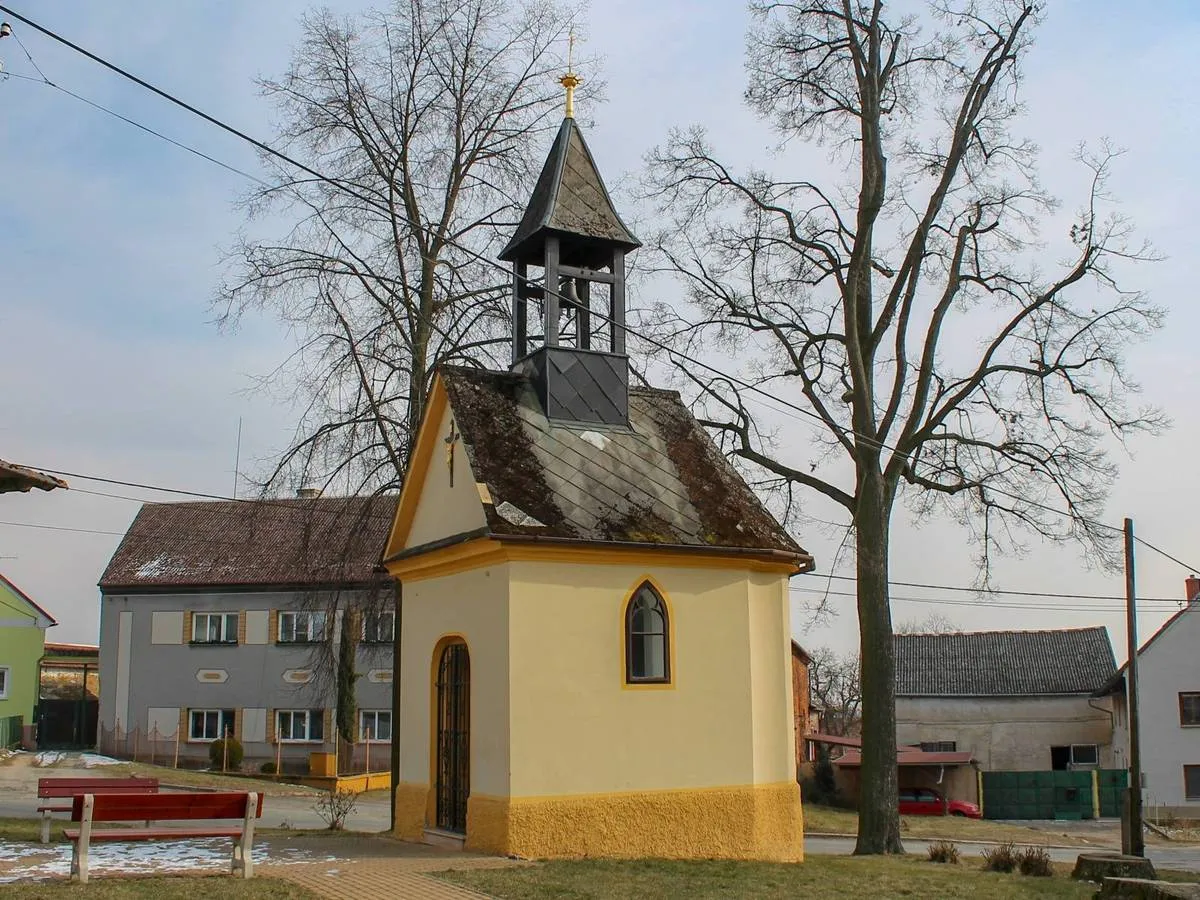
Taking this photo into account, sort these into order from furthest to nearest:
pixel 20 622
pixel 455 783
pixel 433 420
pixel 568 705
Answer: pixel 20 622 < pixel 433 420 < pixel 455 783 < pixel 568 705

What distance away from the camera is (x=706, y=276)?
2095 centimetres

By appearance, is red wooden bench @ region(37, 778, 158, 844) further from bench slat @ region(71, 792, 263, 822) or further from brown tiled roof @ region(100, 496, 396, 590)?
brown tiled roof @ region(100, 496, 396, 590)

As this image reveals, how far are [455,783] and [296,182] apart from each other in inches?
404

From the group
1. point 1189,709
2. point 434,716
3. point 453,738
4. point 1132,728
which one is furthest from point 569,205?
point 1189,709

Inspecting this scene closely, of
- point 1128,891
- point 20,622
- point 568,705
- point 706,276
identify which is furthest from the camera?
point 20,622

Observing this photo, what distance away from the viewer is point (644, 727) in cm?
1404

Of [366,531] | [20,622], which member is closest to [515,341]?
[366,531]

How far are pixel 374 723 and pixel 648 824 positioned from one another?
26.2m

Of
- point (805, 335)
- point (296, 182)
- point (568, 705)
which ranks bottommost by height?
point (568, 705)

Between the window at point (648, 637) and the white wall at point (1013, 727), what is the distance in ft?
106

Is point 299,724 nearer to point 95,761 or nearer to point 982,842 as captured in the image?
point 95,761

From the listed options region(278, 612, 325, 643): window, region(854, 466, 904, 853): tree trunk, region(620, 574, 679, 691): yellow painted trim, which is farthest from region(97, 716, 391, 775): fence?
region(620, 574, 679, 691): yellow painted trim

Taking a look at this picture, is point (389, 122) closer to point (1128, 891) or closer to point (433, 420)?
point (433, 420)

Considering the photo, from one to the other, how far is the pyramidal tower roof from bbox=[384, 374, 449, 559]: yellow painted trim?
8.07ft
